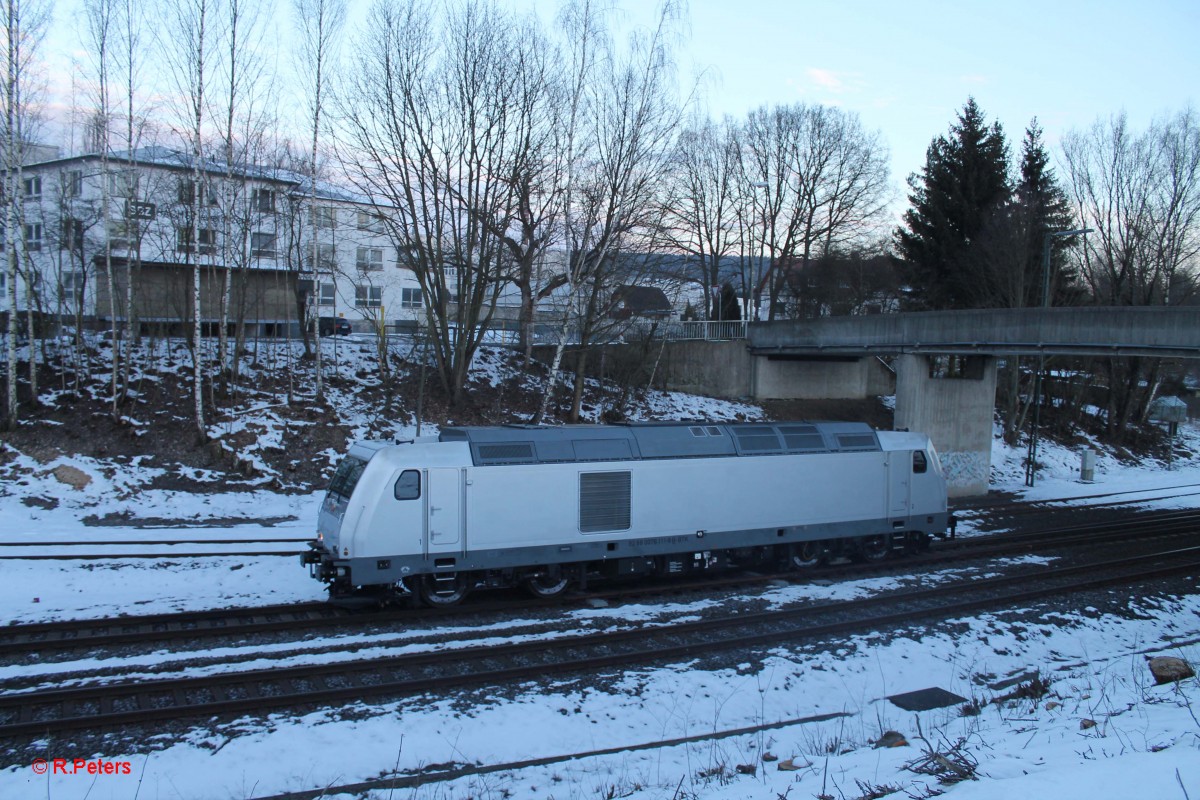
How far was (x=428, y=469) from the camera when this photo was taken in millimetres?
12469

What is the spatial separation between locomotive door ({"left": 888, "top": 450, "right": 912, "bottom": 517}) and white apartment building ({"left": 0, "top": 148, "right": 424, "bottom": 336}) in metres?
15.7

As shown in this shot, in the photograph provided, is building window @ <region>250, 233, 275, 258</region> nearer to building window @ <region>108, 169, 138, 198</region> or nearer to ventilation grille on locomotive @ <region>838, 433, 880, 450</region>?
building window @ <region>108, 169, 138, 198</region>

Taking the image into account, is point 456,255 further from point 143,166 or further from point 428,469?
point 428,469

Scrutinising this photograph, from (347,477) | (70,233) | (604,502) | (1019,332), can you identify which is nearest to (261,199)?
(70,233)

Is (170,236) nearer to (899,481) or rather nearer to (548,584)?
(548,584)

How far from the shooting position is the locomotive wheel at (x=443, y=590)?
13016 mm

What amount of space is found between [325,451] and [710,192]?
27.1m

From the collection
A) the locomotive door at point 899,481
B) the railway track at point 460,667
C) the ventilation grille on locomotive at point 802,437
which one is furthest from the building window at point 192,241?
the locomotive door at point 899,481

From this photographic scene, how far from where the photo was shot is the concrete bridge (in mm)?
21438

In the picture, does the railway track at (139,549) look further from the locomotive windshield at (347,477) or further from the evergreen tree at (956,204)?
the evergreen tree at (956,204)

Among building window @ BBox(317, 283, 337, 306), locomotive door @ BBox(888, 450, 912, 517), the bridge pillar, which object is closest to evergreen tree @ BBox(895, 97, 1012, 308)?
the bridge pillar

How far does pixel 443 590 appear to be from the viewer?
1307 centimetres

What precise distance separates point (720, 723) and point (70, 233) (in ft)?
82.7

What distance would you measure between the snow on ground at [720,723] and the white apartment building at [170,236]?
1043cm
